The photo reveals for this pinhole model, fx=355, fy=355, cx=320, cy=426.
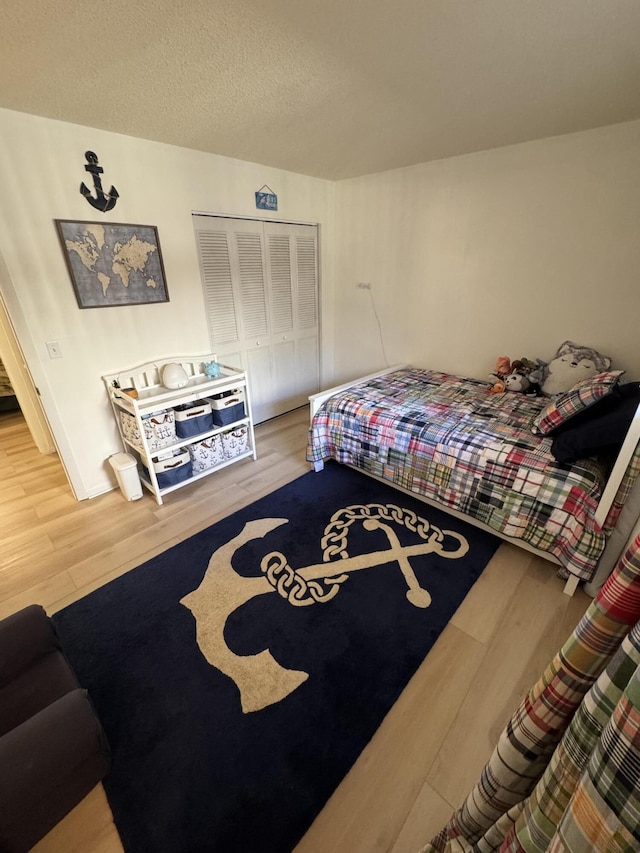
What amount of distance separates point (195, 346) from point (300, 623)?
2.37 m

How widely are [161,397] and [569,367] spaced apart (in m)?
3.02

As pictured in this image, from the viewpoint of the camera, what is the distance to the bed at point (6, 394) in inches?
159

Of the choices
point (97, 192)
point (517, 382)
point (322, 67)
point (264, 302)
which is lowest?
point (517, 382)

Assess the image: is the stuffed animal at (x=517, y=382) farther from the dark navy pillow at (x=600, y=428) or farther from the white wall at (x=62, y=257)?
the white wall at (x=62, y=257)

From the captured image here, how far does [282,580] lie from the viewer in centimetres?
197

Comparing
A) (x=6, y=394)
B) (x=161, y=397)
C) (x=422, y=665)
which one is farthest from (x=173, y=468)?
(x=6, y=394)

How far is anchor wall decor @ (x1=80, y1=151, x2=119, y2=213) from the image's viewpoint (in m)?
2.23

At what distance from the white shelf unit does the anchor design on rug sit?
782 millimetres

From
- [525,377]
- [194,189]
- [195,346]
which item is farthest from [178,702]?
[194,189]

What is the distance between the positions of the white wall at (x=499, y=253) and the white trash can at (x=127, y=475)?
2735mm

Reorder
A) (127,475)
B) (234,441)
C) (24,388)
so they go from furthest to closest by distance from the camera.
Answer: (24,388) → (234,441) → (127,475)

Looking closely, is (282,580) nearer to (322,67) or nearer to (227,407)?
(227,407)

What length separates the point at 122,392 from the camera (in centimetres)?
249

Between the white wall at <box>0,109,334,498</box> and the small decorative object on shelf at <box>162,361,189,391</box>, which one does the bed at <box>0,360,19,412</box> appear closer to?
the white wall at <box>0,109,334,498</box>
